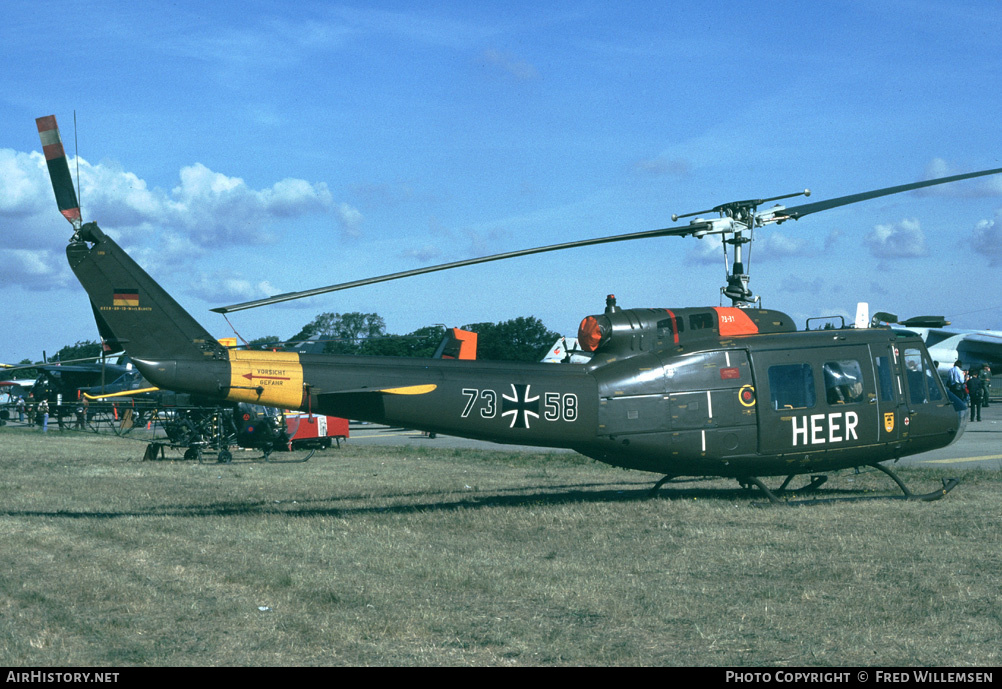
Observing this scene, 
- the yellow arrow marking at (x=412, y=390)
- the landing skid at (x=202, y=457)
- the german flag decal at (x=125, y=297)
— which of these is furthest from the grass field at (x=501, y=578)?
the landing skid at (x=202, y=457)

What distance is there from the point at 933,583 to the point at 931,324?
7.13m

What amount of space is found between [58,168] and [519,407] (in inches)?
→ 243

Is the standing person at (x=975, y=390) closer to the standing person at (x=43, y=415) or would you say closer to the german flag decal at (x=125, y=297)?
the german flag decal at (x=125, y=297)

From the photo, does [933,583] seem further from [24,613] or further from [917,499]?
[24,613]

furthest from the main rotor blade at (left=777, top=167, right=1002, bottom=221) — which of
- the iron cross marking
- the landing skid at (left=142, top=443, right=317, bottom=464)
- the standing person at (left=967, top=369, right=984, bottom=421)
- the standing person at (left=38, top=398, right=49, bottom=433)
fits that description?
the standing person at (left=38, top=398, right=49, bottom=433)

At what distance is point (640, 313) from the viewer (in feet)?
41.3

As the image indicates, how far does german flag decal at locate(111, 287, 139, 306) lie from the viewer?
10.5 meters

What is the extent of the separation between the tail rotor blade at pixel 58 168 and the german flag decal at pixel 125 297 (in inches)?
38.1

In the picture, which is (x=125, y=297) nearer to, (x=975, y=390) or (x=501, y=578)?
(x=501, y=578)

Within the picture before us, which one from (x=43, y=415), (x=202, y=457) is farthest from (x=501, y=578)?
(x=43, y=415)

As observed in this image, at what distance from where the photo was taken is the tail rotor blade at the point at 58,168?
31.9 feet

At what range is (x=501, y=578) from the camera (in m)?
7.74

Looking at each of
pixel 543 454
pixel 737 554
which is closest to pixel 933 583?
pixel 737 554

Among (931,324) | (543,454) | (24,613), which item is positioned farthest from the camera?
(543,454)
